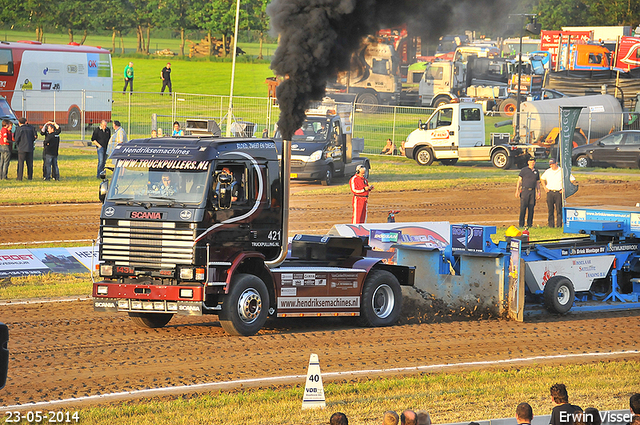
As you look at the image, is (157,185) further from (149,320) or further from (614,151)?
(614,151)

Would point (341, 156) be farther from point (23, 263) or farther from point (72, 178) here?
point (23, 263)

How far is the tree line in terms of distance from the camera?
2734 inches

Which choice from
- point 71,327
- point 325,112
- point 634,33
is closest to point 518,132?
point 325,112

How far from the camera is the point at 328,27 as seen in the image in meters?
12.4

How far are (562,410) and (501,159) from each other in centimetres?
2899

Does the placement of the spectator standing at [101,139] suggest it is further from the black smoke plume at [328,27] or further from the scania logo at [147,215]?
the scania logo at [147,215]

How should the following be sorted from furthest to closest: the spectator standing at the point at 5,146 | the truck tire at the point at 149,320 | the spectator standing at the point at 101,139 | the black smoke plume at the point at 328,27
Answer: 1. the spectator standing at the point at 101,139
2. the spectator standing at the point at 5,146
3. the truck tire at the point at 149,320
4. the black smoke plume at the point at 328,27

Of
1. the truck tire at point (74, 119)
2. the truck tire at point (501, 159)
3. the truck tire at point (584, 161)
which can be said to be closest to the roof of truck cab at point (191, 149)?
the truck tire at point (501, 159)

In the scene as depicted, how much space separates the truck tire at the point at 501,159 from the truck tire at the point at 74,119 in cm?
1862

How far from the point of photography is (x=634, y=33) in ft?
160

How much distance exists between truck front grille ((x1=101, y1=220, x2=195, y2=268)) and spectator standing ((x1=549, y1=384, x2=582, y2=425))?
5.74m

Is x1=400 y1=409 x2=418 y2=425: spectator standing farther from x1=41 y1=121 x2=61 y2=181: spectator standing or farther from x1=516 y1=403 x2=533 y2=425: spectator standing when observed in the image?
x1=41 y1=121 x2=61 y2=181: spectator standing

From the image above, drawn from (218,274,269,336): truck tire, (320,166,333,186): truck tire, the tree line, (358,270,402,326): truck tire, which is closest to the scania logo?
(218,274,269,336): truck tire

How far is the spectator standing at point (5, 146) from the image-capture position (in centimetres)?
2751
